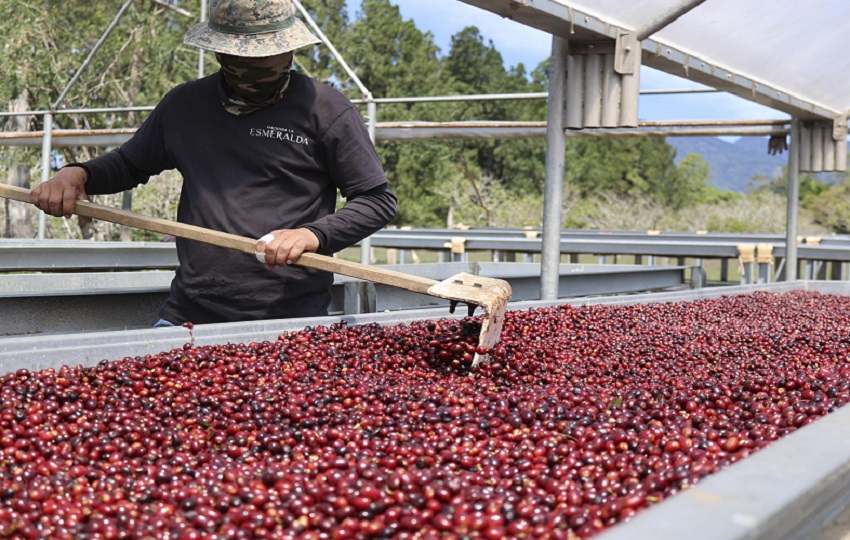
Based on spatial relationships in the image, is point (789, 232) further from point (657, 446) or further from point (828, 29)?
point (657, 446)

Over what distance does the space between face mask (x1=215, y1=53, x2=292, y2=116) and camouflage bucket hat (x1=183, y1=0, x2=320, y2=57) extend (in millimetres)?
61

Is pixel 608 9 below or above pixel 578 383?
above

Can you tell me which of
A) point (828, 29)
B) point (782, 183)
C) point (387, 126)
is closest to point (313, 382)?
point (828, 29)

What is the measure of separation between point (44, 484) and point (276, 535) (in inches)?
22.8

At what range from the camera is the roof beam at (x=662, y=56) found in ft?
13.3

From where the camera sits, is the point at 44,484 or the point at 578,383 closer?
the point at 44,484

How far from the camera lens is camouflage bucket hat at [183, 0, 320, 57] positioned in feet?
10.2

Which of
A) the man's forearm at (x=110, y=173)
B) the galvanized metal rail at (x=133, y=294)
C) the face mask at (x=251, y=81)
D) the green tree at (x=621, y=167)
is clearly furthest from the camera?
the green tree at (x=621, y=167)

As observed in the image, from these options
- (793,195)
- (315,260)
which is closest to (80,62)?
(793,195)

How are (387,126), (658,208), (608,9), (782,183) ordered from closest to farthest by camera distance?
(608,9), (387,126), (658,208), (782,183)

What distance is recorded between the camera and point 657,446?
204 centimetres

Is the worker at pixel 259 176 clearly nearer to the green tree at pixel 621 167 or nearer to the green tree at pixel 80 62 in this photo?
the green tree at pixel 80 62

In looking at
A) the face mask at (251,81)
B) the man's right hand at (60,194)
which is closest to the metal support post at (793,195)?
the face mask at (251,81)

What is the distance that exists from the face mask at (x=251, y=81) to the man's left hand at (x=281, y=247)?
1.92 feet
